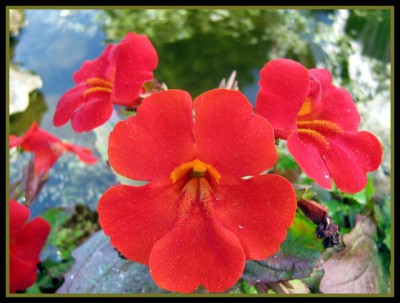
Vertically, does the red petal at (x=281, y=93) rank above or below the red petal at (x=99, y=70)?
above

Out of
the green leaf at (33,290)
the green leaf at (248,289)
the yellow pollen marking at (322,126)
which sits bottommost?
the green leaf at (33,290)

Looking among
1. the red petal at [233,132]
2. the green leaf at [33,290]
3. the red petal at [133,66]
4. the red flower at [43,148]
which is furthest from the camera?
the red flower at [43,148]

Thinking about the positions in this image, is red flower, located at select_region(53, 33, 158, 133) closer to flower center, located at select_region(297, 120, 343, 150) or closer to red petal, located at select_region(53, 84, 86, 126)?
red petal, located at select_region(53, 84, 86, 126)

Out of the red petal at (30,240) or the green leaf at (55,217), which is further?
the green leaf at (55,217)

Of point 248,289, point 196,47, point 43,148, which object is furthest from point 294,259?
point 196,47

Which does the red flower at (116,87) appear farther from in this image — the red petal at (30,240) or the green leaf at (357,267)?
the green leaf at (357,267)

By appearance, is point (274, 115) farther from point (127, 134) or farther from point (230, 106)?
point (127, 134)

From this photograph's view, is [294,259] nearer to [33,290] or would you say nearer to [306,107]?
[306,107]

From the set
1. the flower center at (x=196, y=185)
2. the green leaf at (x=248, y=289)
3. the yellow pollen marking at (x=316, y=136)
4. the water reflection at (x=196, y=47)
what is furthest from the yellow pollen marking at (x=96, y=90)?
the water reflection at (x=196, y=47)
